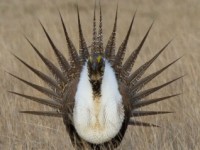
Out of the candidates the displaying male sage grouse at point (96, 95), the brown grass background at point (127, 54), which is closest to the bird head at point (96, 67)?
the displaying male sage grouse at point (96, 95)

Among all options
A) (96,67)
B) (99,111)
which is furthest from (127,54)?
(96,67)

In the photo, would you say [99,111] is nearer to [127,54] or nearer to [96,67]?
[96,67]

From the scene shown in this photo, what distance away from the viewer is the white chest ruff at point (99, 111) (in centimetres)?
336

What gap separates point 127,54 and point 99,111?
4.17 meters

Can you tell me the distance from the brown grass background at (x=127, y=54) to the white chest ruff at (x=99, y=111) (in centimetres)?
43

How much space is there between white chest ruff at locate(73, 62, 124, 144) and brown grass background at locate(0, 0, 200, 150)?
0.43m

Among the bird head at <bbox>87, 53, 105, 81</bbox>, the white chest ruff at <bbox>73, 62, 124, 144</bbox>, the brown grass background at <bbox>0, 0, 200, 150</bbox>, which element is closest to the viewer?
the bird head at <bbox>87, 53, 105, 81</bbox>

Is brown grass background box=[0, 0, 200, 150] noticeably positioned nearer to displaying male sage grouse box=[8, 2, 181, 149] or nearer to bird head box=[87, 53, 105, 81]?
displaying male sage grouse box=[8, 2, 181, 149]

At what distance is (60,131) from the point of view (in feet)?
14.4

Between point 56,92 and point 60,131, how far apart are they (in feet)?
2.47

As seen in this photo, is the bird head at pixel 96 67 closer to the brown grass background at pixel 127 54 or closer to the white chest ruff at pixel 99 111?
the white chest ruff at pixel 99 111

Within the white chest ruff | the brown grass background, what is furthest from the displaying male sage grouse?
the brown grass background

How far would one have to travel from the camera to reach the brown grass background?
414cm

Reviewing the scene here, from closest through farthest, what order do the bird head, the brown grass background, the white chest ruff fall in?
the bird head < the white chest ruff < the brown grass background
